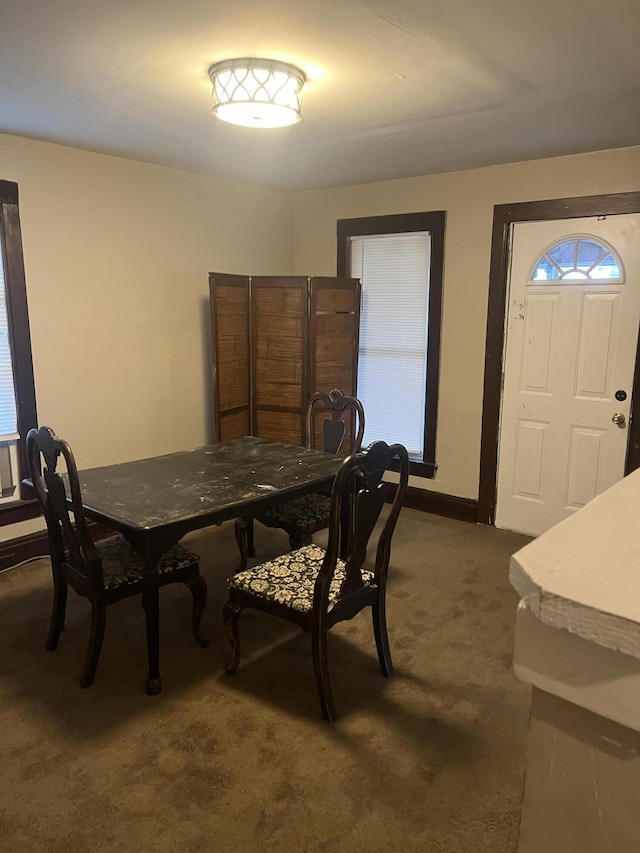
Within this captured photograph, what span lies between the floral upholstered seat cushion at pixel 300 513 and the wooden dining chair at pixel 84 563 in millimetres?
593

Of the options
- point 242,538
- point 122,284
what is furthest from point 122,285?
point 242,538

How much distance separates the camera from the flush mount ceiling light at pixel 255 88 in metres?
2.15

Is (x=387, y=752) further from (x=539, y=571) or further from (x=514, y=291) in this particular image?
(x=514, y=291)

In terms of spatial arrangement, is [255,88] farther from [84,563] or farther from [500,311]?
[500,311]

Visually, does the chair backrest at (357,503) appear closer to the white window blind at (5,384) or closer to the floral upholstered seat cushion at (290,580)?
the floral upholstered seat cushion at (290,580)

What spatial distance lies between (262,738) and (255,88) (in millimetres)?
2276

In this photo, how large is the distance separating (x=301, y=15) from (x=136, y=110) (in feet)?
3.96

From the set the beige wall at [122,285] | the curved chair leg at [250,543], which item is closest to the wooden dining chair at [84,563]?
the curved chair leg at [250,543]

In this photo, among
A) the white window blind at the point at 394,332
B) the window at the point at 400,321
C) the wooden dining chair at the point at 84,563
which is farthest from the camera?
the white window blind at the point at 394,332

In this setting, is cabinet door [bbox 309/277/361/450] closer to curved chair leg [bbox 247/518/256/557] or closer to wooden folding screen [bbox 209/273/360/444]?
wooden folding screen [bbox 209/273/360/444]

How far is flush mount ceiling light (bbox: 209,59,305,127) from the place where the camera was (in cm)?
215

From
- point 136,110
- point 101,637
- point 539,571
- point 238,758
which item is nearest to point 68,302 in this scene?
point 136,110

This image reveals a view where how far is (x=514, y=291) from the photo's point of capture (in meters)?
3.89

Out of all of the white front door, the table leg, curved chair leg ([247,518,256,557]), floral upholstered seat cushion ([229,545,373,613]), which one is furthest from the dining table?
the white front door
